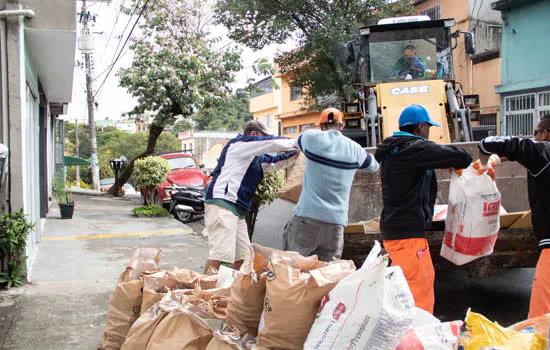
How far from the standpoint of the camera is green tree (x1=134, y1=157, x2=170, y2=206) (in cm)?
1426

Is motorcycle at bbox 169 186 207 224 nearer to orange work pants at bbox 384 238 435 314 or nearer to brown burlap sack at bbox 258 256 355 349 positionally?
orange work pants at bbox 384 238 435 314

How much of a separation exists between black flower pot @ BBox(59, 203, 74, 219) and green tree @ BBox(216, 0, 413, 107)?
34.2 ft

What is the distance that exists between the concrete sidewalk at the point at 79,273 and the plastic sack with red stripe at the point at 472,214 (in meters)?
2.90

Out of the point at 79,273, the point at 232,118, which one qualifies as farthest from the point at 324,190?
the point at 232,118

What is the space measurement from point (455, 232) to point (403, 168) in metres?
0.66

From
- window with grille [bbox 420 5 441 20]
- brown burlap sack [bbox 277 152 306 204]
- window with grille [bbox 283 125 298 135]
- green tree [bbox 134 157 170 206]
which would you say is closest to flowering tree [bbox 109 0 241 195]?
green tree [bbox 134 157 170 206]

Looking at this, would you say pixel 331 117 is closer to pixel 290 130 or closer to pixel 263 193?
pixel 263 193

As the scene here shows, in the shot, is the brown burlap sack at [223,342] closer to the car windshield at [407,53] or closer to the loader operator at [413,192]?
the loader operator at [413,192]

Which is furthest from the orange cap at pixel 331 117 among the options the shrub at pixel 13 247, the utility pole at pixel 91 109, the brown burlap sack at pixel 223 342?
the utility pole at pixel 91 109

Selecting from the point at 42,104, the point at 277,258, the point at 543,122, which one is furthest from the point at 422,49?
the point at 42,104

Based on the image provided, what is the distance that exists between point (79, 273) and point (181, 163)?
980 centimetres

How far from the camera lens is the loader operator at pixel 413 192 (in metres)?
3.61

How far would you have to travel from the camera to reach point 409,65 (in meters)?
9.47

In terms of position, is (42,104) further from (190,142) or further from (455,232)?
(190,142)
